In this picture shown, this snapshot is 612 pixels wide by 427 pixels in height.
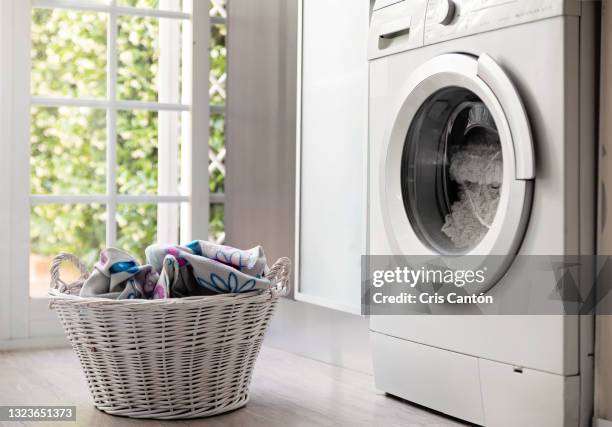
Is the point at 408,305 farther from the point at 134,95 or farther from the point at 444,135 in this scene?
the point at 134,95

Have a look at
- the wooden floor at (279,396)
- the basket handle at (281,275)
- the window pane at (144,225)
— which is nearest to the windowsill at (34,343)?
the wooden floor at (279,396)

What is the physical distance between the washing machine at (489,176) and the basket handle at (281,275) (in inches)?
9.5

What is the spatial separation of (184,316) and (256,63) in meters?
1.31

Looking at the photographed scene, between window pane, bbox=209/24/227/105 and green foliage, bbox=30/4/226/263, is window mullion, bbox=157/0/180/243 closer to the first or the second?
green foliage, bbox=30/4/226/263

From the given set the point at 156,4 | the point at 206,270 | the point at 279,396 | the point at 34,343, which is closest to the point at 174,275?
the point at 206,270

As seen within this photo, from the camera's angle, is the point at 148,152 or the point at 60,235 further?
the point at 148,152

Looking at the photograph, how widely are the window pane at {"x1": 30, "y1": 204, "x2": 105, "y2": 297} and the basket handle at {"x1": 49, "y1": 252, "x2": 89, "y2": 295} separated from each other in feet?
2.71

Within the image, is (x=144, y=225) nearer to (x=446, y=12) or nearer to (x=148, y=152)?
(x=148, y=152)

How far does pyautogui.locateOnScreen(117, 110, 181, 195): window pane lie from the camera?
2.87 metres

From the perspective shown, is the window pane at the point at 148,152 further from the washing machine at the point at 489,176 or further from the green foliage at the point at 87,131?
the washing machine at the point at 489,176

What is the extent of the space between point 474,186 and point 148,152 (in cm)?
152

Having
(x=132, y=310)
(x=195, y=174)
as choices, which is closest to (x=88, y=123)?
(x=195, y=174)

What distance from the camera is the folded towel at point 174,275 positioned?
1.71m

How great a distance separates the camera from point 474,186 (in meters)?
1.76
